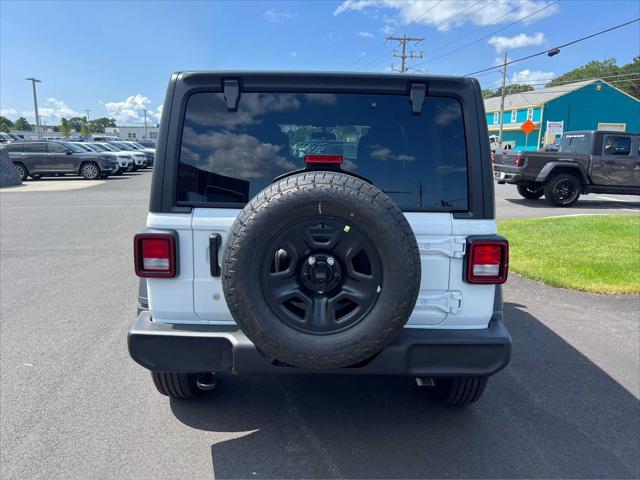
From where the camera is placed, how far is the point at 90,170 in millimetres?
22594

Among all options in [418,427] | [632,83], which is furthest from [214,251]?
[632,83]

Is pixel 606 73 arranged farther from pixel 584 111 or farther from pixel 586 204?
pixel 586 204

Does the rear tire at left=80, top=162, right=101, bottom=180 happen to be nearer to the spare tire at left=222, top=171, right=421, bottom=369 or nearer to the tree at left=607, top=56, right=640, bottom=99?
the spare tire at left=222, top=171, right=421, bottom=369

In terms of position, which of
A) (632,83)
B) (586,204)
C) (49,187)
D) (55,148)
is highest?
(632,83)

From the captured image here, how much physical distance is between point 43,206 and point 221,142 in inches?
506

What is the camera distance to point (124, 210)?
41.8 ft

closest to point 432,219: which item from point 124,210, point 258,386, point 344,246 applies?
point 344,246

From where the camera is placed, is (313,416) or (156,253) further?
(313,416)

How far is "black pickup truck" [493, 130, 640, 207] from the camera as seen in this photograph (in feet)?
46.0

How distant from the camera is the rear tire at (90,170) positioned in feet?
74.0

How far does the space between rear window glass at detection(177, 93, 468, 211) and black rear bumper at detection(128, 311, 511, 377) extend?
0.72m

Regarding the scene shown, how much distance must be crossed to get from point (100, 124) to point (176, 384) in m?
161

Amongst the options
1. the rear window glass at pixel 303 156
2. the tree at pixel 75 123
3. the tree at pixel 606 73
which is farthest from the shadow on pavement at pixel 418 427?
the tree at pixel 75 123

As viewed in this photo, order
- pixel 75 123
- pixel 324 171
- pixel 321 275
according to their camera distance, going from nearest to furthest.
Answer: pixel 321 275
pixel 324 171
pixel 75 123
